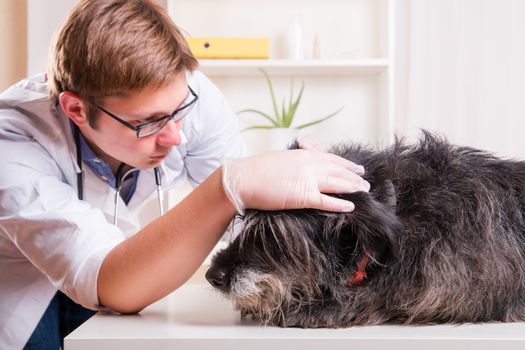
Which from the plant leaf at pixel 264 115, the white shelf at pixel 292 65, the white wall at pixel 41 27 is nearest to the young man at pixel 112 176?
the white shelf at pixel 292 65

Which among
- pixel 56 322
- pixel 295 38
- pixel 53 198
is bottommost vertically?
pixel 56 322

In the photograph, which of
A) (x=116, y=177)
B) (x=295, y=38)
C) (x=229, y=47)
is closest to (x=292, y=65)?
(x=295, y=38)

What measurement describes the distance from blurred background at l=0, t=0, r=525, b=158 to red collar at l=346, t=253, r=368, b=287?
205 cm

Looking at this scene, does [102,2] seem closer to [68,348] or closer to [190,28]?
[68,348]

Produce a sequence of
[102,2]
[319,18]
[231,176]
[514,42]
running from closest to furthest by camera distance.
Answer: [231,176]
[102,2]
[514,42]
[319,18]

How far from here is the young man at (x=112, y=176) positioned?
1087 mm

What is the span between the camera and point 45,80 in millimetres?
1693

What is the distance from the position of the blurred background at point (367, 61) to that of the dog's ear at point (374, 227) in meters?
2.05

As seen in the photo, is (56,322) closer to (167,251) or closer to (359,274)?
(167,251)

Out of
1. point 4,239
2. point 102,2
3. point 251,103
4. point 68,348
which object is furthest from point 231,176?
point 251,103

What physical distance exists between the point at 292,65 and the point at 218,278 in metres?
2.13

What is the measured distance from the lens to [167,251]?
3.67 feet

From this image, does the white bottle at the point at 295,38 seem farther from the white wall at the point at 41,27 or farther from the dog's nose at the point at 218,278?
the dog's nose at the point at 218,278

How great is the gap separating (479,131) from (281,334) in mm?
2468
